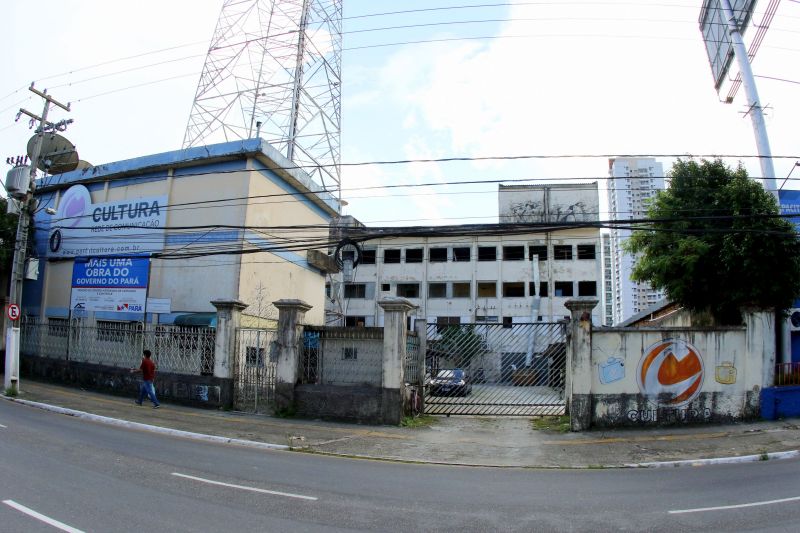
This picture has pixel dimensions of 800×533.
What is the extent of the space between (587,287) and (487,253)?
8.98 m

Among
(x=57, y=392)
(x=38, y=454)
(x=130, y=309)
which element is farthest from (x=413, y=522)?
(x=130, y=309)

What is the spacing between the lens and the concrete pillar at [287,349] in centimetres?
1326

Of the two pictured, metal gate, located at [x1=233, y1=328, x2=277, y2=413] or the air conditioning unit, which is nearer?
metal gate, located at [x1=233, y1=328, x2=277, y2=413]

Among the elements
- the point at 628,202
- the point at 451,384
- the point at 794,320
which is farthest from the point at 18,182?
the point at 628,202

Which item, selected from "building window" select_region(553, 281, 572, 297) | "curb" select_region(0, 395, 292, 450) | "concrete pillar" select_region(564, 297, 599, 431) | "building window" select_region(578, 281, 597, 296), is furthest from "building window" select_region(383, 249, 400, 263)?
"concrete pillar" select_region(564, 297, 599, 431)

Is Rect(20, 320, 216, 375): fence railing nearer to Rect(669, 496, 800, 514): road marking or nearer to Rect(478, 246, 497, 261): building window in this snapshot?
Rect(669, 496, 800, 514): road marking

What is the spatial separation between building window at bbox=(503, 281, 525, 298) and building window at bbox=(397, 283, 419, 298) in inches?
314

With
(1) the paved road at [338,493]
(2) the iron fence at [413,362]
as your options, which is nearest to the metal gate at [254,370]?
(2) the iron fence at [413,362]

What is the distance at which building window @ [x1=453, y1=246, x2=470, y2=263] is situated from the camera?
Result: 4766 centimetres

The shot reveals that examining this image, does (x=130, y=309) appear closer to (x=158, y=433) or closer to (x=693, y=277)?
(x=158, y=433)

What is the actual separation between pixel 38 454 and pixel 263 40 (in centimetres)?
1965

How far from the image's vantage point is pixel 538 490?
23.1ft

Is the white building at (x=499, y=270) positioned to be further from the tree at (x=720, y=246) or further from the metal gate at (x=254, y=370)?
the tree at (x=720, y=246)

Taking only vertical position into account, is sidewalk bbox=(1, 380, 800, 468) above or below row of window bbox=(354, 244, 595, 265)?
below
